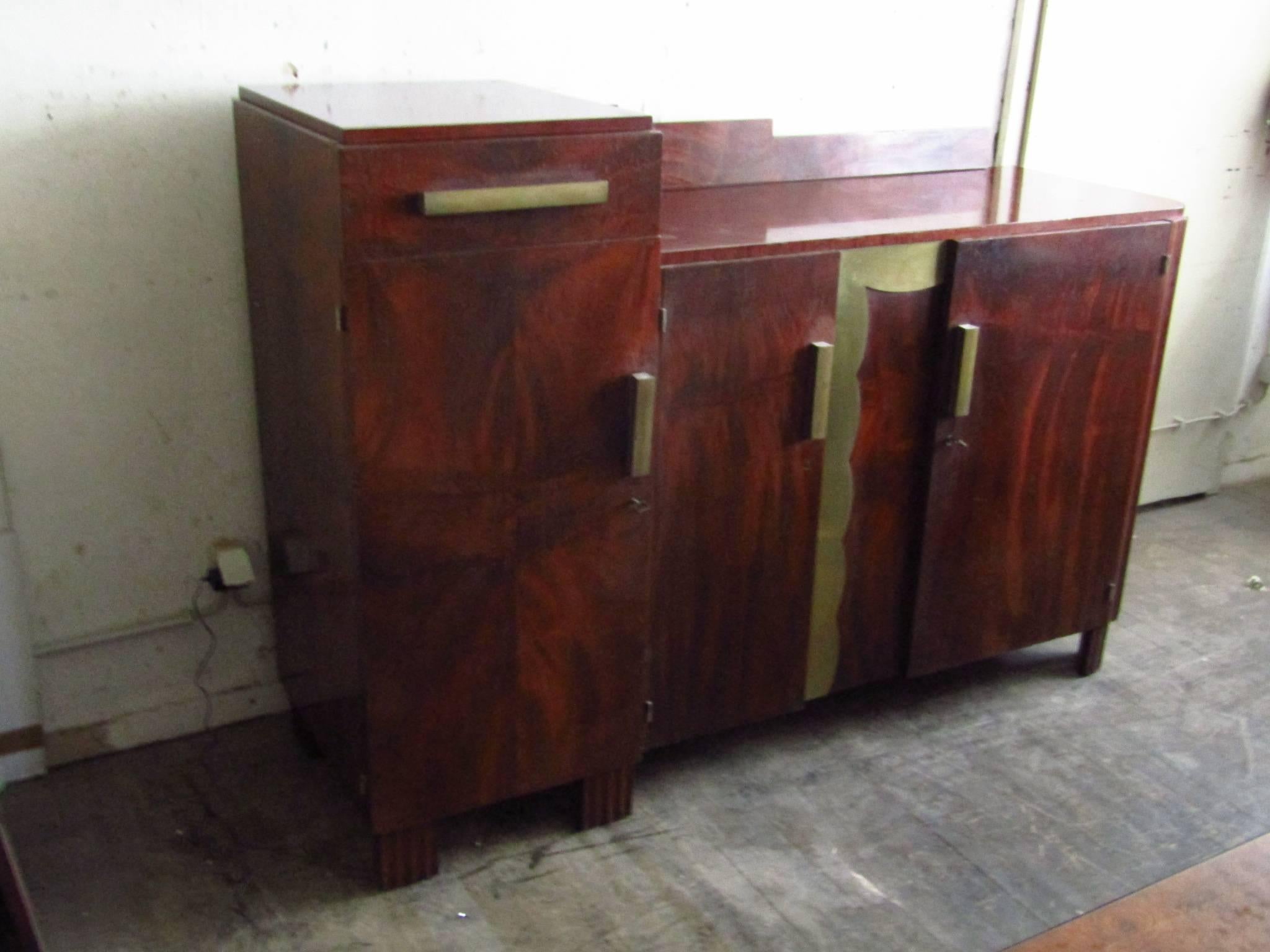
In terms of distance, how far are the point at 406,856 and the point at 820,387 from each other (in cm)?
89

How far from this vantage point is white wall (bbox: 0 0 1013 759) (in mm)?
1842

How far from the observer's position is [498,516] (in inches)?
66.8

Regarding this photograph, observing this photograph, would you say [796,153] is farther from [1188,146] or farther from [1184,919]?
[1184,919]

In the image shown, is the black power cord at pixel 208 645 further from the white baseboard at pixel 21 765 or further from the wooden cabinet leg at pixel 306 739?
the white baseboard at pixel 21 765

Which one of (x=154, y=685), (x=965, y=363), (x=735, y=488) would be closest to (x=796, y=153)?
(x=965, y=363)

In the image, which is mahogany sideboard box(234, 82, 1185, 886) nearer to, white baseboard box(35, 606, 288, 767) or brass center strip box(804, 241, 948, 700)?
brass center strip box(804, 241, 948, 700)

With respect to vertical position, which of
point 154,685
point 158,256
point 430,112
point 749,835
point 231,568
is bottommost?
point 749,835

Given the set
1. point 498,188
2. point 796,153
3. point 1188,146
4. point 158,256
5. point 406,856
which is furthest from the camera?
point 1188,146

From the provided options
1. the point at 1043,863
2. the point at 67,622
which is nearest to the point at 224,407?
the point at 67,622

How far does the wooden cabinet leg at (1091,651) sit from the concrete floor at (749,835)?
27mm

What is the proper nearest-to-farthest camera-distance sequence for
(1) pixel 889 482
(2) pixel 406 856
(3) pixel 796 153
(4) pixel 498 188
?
1. (4) pixel 498 188
2. (2) pixel 406 856
3. (1) pixel 889 482
4. (3) pixel 796 153

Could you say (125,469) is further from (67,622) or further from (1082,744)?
(1082,744)

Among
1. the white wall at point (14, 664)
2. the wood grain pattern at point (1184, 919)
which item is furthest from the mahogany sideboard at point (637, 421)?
the wood grain pattern at point (1184, 919)

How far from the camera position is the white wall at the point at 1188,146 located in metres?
2.68
